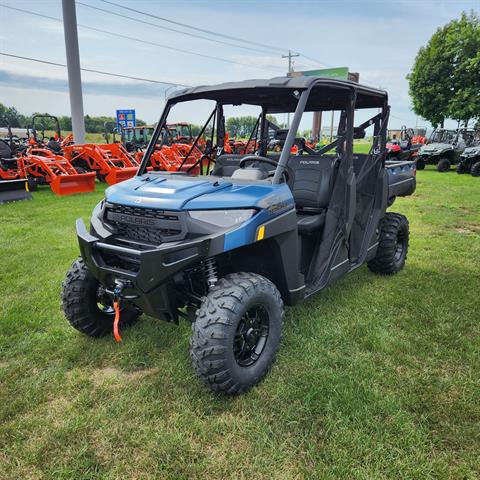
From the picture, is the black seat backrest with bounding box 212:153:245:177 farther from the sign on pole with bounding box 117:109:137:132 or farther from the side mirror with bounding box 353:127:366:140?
the sign on pole with bounding box 117:109:137:132

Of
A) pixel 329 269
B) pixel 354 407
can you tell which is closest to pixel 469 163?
pixel 329 269

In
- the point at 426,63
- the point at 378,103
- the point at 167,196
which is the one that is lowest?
the point at 167,196

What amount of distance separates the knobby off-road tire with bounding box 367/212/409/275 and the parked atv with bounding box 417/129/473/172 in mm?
14117

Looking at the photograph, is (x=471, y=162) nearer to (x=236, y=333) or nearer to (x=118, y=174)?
(x=118, y=174)

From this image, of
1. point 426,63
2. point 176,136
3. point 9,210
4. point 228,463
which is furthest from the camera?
point 426,63

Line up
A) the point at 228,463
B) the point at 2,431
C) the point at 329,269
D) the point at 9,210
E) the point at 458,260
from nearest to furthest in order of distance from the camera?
the point at 228,463 → the point at 2,431 → the point at 329,269 → the point at 458,260 → the point at 9,210

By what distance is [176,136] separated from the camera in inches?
647

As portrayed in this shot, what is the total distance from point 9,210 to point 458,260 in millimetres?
8268

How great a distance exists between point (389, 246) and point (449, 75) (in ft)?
85.9

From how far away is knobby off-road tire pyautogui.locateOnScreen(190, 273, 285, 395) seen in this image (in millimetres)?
2400

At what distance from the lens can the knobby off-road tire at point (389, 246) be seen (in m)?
4.57

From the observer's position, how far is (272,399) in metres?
2.60

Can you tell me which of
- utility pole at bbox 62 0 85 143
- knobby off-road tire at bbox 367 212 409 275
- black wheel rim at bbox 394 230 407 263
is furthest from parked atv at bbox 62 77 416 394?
utility pole at bbox 62 0 85 143

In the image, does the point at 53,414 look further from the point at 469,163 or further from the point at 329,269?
the point at 469,163
